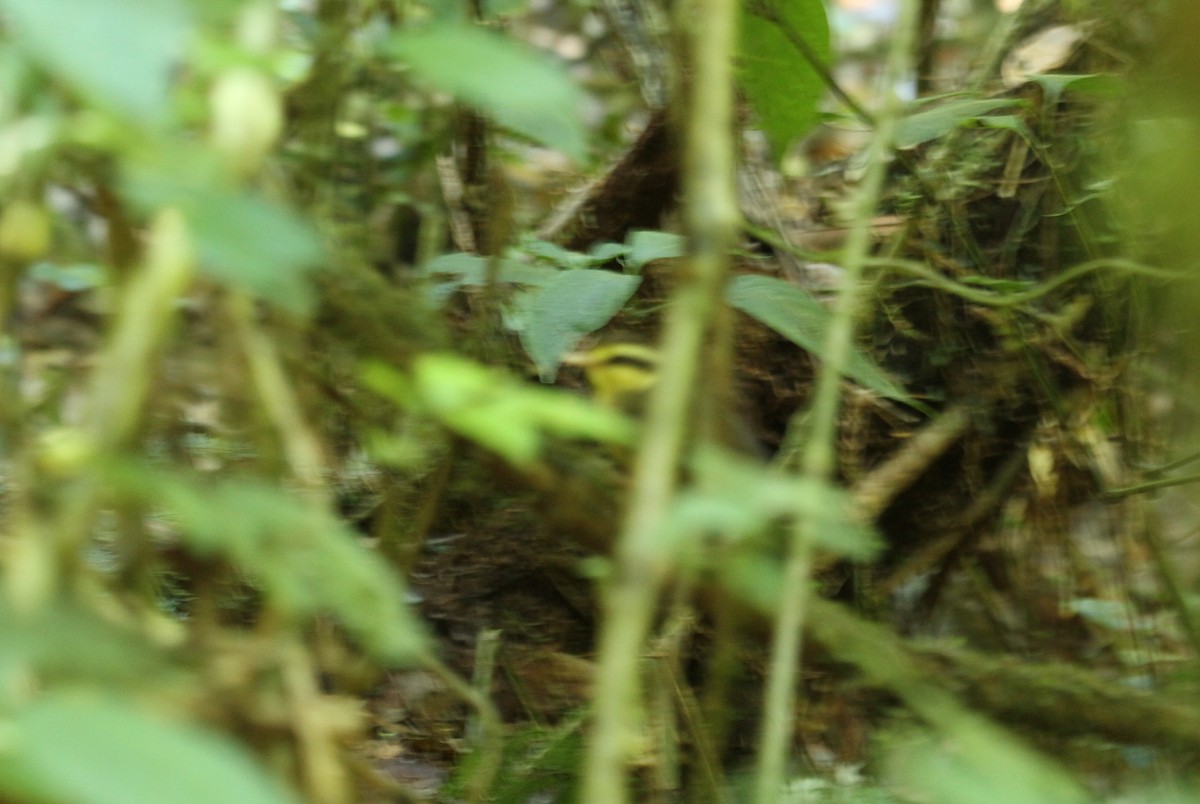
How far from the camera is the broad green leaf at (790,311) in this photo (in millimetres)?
871

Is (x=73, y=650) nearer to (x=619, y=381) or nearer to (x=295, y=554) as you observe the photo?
(x=295, y=554)

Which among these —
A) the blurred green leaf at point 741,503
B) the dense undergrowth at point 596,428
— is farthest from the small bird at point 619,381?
the blurred green leaf at point 741,503

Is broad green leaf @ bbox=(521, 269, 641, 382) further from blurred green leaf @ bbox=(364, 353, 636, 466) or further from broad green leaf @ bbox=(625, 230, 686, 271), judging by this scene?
blurred green leaf @ bbox=(364, 353, 636, 466)

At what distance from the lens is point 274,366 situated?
57 cm

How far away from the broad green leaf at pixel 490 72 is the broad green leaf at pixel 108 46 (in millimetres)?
108

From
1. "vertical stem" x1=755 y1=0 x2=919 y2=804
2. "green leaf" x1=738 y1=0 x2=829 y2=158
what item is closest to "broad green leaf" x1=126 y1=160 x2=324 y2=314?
"vertical stem" x1=755 y1=0 x2=919 y2=804

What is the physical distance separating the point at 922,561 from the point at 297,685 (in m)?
0.96

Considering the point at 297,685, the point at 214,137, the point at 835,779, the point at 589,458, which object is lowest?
the point at 835,779

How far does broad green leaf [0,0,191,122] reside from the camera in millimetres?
384

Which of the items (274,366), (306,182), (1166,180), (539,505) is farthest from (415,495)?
(1166,180)

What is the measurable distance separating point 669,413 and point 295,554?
170mm

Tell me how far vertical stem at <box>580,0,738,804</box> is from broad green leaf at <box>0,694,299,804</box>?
6.4 inches

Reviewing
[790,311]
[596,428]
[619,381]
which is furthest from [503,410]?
[790,311]

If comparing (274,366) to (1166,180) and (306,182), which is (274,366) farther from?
(1166,180)
